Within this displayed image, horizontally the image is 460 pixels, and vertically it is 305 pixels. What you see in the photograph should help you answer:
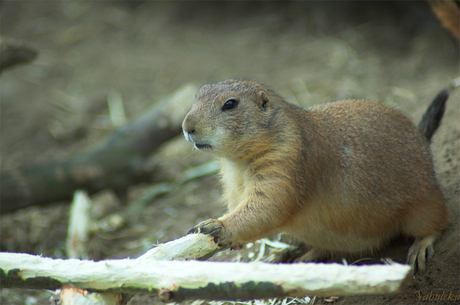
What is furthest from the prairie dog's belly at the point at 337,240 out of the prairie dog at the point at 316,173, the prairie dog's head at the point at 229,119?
the prairie dog's head at the point at 229,119

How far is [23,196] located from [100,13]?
7858 millimetres

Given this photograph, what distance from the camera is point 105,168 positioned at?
5996 mm

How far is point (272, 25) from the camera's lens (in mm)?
10648

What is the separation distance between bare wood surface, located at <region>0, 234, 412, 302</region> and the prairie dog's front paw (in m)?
0.55

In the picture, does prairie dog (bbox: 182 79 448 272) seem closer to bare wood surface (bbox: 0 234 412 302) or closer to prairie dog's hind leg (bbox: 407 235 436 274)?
prairie dog's hind leg (bbox: 407 235 436 274)

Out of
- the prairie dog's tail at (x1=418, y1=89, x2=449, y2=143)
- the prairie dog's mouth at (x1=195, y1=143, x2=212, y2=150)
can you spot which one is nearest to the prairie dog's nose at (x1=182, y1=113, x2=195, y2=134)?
the prairie dog's mouth at (x1=195, y1=143, x2=212, y2=150)

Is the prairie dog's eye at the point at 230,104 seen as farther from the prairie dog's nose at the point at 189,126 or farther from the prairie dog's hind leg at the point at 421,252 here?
the prairie dog's hind leg at the point at 421,252

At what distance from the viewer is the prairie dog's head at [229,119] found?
3238 mm

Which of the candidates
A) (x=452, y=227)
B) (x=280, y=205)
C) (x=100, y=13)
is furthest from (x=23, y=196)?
(x=100, y=13)

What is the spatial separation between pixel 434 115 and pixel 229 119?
229 cm

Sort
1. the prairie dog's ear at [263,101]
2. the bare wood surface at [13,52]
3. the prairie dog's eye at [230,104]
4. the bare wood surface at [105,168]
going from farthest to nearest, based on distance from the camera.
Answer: the bare wood surface at [105,168], the bare wood surface at [13,52], the prairie dog's ear at [263,101], the prairie dog's eye at [230,104]

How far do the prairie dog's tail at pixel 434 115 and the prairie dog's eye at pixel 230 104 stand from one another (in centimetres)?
215

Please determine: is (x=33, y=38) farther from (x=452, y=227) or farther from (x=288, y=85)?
(x=452, y=227)

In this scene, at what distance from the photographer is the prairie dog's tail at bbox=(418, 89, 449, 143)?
4180mm
